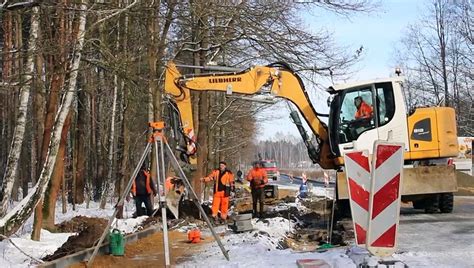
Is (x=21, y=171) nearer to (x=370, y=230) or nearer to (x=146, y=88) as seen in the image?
(x=146, y=88)

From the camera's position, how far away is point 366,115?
1535 cm

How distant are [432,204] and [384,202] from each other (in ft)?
35.9

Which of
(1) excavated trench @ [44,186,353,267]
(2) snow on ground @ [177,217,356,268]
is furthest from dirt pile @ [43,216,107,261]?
(2) snow on ground @ [177,217,356,268]

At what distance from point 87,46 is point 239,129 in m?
30.6

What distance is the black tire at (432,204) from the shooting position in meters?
16.6

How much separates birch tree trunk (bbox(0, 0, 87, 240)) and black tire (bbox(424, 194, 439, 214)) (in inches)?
379

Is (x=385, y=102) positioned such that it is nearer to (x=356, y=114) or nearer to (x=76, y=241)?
(x=356, y=114)

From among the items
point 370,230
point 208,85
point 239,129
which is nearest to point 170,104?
point 208,85

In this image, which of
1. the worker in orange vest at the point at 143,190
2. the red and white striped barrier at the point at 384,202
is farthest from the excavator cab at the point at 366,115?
the red and white striped barrier at the point at 384,202

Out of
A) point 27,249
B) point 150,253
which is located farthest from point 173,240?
point 27,249

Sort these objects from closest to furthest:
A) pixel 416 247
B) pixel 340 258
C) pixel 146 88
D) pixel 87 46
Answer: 1. pixel 340 258
2. pixel 416 247
3. pixel 87 46
4. pixel 146 88

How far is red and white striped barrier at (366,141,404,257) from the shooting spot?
21.6 feet

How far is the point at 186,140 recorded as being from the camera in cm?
1549

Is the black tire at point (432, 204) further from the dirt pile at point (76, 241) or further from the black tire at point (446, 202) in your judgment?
the dirt pile at point (76, 241)
